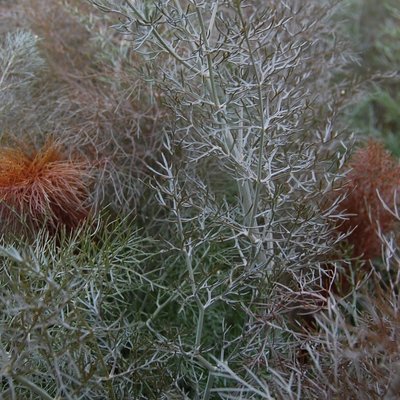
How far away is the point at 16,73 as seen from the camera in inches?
41.9

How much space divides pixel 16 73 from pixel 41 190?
0.91ft

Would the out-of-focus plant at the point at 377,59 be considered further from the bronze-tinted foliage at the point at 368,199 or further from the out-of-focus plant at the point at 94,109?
the out-of-focus plant at the point at 94,109

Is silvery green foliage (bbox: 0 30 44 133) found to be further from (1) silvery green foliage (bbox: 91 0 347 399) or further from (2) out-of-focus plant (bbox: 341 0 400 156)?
(2) out-of-focus plant (bbox: 341 0 400 156)

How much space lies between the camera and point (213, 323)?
93 centimetres

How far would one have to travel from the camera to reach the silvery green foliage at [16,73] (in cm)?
102

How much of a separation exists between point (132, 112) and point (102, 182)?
5.5 inches

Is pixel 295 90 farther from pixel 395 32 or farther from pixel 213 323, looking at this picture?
pixel 395 32

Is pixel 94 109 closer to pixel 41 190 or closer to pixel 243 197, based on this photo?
pixel 41 190

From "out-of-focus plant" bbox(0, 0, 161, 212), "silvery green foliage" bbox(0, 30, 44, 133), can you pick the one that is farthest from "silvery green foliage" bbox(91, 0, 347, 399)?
"silvery green foliage" bbox(0, 30, 44, 133)

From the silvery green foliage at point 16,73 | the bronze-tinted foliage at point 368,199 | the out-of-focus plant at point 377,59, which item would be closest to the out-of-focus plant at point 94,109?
the silvery green foliage at point 16,73

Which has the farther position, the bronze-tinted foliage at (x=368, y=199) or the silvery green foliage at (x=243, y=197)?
the bronze-tinted foliage at (x=368, y=199)

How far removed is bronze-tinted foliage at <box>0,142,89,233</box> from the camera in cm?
87

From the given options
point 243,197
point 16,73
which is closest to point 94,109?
point 16,73

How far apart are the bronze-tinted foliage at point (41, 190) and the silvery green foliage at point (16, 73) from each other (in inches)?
4.0
